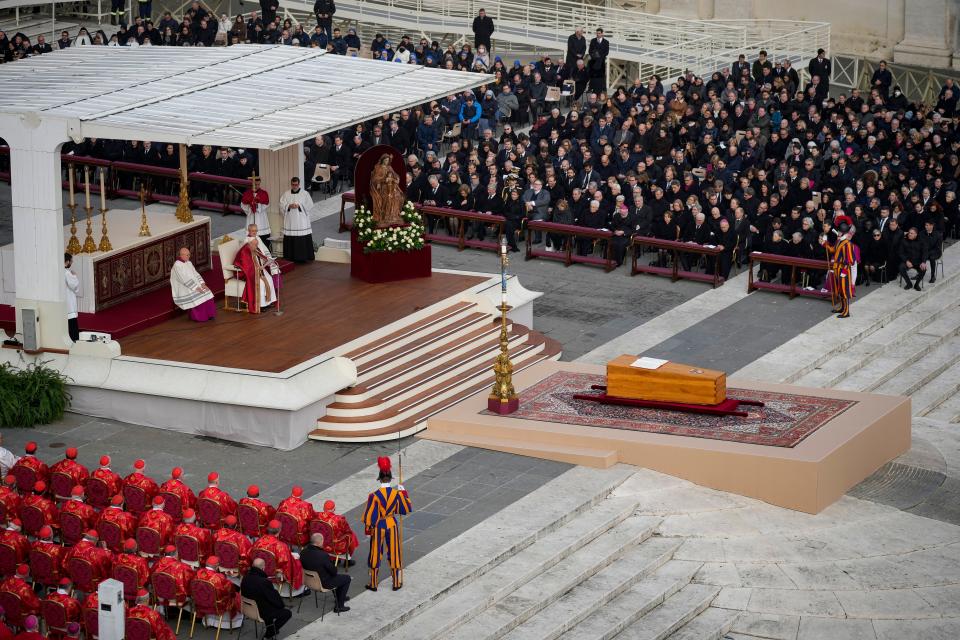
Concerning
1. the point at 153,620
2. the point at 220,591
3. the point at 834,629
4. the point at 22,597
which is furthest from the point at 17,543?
the point at 834,629

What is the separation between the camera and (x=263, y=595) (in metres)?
17.1

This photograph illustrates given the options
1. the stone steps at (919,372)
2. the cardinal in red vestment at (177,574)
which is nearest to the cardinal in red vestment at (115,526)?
the cardinal in red vestment at (177,574)

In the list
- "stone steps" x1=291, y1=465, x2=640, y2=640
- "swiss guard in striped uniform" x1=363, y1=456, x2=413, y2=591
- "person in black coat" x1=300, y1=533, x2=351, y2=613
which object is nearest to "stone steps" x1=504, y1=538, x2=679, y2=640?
"stone steps" x1=291, y1=465, x2=640, y2=640

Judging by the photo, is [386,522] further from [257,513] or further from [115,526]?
[115,526]

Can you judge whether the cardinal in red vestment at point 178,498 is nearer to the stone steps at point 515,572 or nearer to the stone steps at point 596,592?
the stone steps at point 515,572

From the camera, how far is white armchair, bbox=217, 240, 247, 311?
A: 25.6 metres

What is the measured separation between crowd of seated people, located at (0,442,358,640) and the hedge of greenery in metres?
3.12

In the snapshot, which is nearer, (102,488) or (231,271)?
(102,488)

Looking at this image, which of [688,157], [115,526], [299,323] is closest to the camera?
[115,526]

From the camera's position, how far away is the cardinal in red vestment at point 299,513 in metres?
18.5

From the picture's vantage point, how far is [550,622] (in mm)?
18547

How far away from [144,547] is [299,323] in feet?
23.9

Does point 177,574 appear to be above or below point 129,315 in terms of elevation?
below

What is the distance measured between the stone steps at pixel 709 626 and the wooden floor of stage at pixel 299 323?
259 inches
